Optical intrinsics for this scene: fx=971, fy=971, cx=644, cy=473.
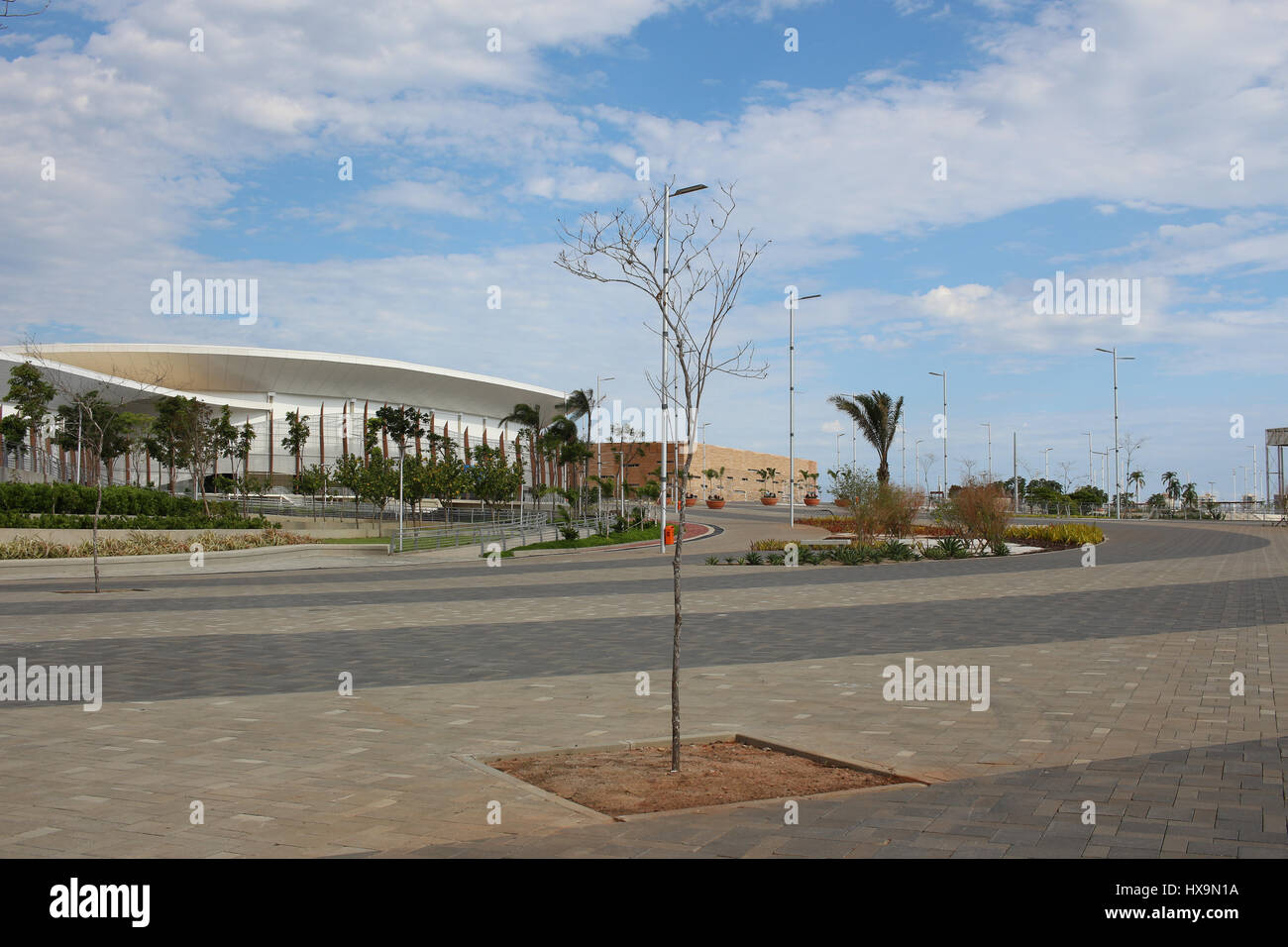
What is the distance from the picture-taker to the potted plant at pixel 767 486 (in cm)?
9038

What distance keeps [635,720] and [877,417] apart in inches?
1509

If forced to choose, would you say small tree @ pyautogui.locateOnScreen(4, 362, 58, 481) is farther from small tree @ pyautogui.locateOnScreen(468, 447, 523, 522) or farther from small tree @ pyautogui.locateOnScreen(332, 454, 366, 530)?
small tree @ pyautogui.locateOnScreen(468, 447, 523, 522)

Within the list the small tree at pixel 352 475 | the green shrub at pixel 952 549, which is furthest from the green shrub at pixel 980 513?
the small tree at pixel 352 475

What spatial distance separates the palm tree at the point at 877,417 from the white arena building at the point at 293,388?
56.1 meters

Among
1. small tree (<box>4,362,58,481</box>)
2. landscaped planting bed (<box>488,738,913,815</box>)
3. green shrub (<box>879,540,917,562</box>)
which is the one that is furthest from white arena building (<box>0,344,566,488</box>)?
landscaped planting bed (<box>488,738,913,815</box>)

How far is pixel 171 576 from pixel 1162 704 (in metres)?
25.9

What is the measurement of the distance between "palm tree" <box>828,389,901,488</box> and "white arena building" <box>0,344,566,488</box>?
5611cm

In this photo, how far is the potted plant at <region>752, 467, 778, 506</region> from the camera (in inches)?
3558

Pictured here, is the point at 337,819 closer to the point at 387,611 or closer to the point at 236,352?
the point at 387,611

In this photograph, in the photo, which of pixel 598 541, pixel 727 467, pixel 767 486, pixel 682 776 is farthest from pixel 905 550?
pixel 767 486

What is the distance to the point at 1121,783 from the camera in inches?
222

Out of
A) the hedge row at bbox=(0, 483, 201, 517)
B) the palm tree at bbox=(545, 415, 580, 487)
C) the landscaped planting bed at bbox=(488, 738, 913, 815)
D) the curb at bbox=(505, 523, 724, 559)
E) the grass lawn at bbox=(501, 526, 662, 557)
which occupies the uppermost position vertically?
the palm tree at bbox=(545, 415, 580, 487)

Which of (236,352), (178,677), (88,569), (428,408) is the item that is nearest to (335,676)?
(178,677)

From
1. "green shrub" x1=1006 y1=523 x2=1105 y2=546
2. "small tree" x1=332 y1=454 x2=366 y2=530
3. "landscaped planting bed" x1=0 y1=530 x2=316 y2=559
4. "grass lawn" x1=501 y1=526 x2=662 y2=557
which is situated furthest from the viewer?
"small tree" x1=332 y1=454 x2=366 y2=530
